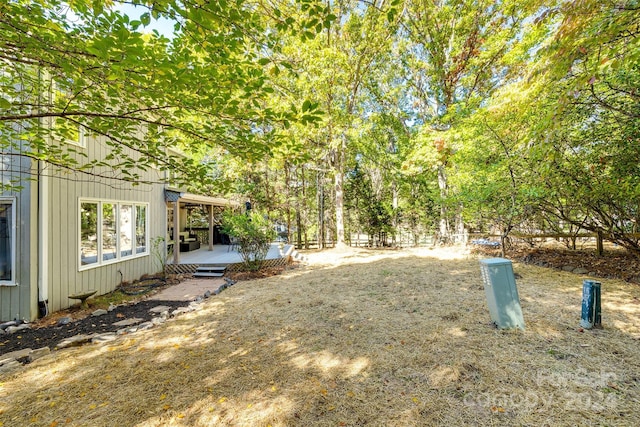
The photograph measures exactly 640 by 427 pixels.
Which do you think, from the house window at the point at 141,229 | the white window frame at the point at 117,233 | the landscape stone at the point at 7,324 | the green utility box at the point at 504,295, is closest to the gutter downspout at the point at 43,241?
the landscape stone at the point at 7,324

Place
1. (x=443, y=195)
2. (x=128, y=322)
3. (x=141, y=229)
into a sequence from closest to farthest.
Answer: (x=128, y=322)
(x=141, y=229)
(x=443, y=195)

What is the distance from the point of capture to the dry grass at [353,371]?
220cm

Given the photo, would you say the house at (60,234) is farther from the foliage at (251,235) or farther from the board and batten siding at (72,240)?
the foliage at (251,235)

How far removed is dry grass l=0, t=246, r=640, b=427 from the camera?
2197 mm

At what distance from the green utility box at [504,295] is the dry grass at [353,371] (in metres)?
0.18

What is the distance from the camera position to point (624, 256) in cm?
754

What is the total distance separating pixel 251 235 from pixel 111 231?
11.3 feet

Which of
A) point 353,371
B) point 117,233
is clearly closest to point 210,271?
point 117,233

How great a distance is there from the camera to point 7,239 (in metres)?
4.96

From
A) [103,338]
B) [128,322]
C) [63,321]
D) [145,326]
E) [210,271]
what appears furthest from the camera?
[210,271]

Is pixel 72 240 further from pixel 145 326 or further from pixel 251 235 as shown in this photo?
pixel 251 235

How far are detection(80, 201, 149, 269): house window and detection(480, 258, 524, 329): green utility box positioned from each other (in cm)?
768

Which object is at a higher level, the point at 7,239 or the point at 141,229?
the point at 141,229

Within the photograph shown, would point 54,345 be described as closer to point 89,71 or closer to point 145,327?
point 145,327
